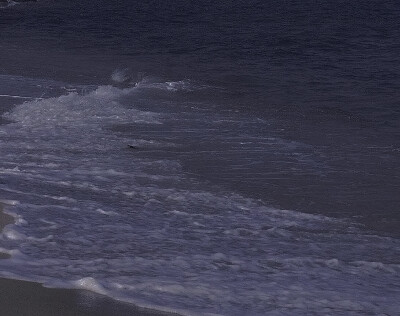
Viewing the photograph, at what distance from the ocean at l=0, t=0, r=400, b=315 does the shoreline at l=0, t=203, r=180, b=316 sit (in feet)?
0.50

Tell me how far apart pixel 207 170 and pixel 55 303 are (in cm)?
545

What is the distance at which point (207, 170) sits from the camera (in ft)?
41.0

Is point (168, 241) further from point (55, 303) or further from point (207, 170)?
point (207, 170)

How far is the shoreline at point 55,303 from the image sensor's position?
7.10 meters

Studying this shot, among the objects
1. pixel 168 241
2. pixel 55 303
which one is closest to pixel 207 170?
pixel 168 241

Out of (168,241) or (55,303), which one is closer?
(55,303)

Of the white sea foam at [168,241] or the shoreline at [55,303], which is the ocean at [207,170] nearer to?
the white sea foam at [168,241]

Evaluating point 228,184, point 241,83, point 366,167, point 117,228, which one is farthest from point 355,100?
point 117,228

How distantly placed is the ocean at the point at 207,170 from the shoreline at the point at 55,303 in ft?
0.50

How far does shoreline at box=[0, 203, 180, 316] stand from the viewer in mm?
7102

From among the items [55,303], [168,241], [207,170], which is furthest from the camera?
[207,170]

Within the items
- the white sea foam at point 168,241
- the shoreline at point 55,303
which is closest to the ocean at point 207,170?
the white sea foam at point 168,241

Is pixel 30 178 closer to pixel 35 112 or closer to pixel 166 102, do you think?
pixel 35 112

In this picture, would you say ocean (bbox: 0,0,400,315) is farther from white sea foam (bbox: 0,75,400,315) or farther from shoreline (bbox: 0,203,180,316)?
shoreline (bbox: 0,203,180,316)
